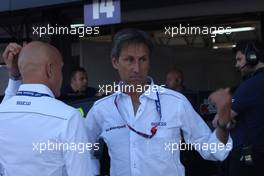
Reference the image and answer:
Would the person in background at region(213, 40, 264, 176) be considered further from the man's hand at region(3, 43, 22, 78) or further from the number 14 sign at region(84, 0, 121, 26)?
the number 14 sign at region(84, 0, 121, 26)

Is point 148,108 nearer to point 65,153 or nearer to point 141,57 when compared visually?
point 141,57

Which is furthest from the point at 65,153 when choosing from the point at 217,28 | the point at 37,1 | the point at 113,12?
the point at 217,28

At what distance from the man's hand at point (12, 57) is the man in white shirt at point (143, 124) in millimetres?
492

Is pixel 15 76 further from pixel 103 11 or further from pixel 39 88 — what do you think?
pixel 103 11

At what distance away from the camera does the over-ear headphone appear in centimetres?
416

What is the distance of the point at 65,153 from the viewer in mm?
2361

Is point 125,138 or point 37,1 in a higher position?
point 37,1

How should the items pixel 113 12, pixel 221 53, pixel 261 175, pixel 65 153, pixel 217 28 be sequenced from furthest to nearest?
pixel 221 53 < pixel 217 28 < pixel 113 12 < pixel 261 175 < pixel 65 153

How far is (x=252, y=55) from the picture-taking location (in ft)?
13.6

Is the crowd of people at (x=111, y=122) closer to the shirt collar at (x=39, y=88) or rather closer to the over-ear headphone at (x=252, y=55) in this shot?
the shirt collar at (x=39, y=88)

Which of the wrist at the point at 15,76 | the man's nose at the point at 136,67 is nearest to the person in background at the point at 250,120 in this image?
the man's nose at the point at 136,67

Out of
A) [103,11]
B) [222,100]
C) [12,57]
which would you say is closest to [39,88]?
[12,57]

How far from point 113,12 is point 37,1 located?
157 cm

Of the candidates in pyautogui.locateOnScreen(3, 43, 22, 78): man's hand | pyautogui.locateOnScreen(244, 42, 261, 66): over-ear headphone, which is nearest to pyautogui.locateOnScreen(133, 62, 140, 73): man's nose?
pyautogui.locateOnScreen(3, 43, 22, 78): man's hand
